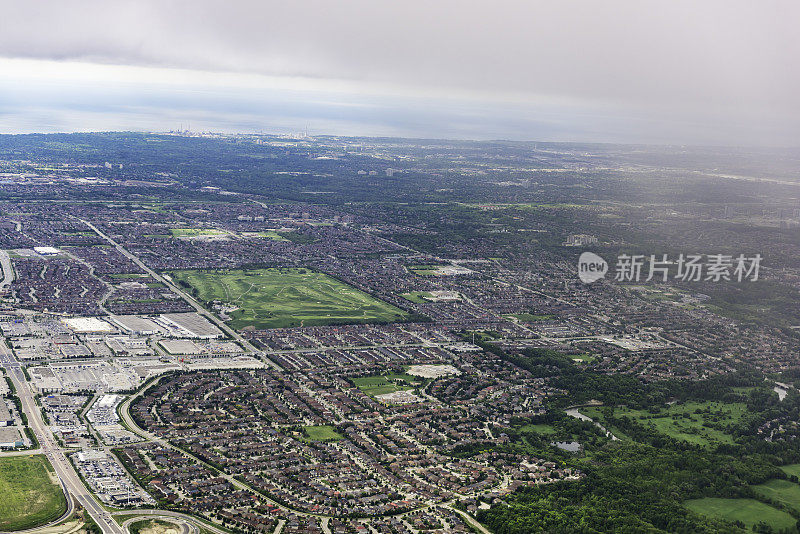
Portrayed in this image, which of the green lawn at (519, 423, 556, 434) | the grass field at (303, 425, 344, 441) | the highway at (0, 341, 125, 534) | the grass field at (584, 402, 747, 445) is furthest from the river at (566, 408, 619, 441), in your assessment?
the highway at (0, 341, 125, 534)

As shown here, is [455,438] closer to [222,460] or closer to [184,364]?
[222,460]

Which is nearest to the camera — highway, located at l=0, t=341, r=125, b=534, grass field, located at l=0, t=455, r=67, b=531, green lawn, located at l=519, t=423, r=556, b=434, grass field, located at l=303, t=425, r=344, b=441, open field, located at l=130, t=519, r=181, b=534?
open field, located at l=130, t=519, r=181, b=534

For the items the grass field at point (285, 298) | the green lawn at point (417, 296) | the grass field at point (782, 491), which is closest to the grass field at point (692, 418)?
the grass field at point (782, 491)

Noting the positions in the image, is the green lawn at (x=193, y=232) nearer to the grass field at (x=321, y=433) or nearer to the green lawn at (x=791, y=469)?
the grass field at (x=321, y=433)

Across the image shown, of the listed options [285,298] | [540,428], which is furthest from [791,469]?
[285,298]

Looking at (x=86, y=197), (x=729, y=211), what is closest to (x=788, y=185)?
(x=729, y=211)

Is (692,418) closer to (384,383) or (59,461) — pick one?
(384,383)

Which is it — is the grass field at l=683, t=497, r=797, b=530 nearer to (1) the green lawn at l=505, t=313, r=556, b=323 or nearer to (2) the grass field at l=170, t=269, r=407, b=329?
(1) the green lawn at l=505, t=313, r=556, b=323
